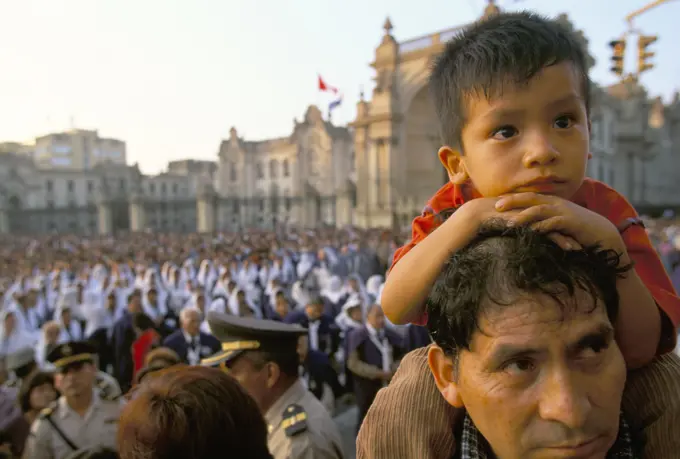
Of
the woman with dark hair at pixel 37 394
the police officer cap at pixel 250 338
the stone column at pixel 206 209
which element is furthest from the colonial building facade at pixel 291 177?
the police officer cap at pixel 250 338

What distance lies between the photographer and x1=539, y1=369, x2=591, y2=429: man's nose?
39.4 inches

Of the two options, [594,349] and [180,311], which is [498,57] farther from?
[180,311]

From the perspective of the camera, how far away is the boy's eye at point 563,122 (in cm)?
120

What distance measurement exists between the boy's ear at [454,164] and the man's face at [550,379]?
0.43 m

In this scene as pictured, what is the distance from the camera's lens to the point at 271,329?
3246 millimetres

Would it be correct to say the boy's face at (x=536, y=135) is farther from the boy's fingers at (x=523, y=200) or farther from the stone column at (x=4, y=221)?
the stone column at (x=4, y=221)

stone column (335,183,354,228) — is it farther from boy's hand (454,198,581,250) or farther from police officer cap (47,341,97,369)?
boy's hand (454,198,581,250)

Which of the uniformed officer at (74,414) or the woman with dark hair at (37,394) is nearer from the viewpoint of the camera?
the uniformed officer at (74,414)

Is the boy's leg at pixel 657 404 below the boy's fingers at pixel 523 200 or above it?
below

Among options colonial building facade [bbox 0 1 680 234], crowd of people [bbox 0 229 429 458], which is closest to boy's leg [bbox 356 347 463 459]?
colonial building facade [bbox 0 1 680 234]

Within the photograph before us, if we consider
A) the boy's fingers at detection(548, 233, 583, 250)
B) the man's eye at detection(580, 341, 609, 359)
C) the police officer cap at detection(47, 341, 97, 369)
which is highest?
the boy's fingers at detection(548, 233, 583, 250)

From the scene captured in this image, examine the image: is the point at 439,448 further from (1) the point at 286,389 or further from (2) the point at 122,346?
(2) the point at 122,346

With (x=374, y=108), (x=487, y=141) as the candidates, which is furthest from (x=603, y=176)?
(x=487, y=141)

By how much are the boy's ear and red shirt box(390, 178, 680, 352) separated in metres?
0.04
